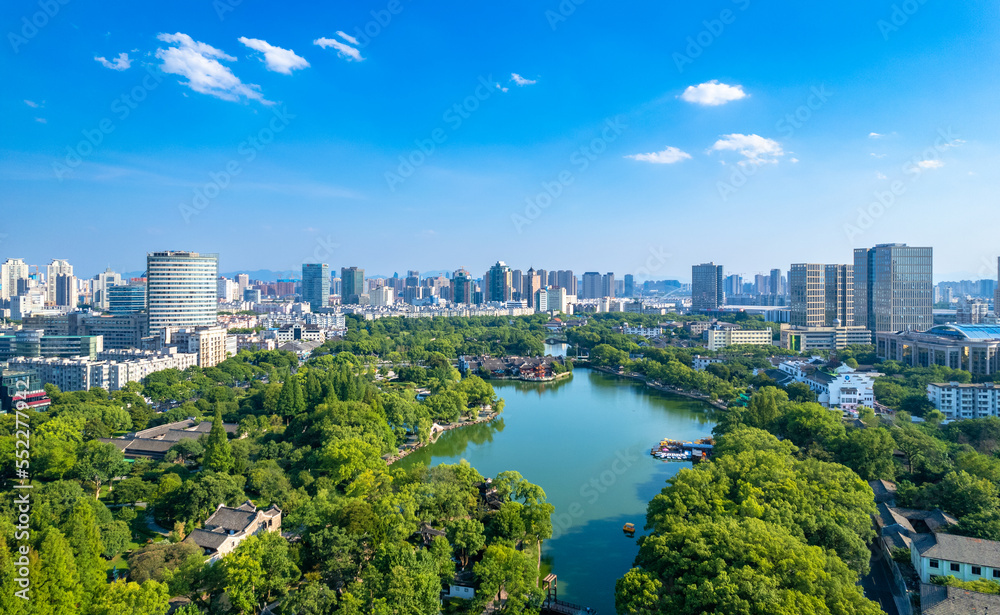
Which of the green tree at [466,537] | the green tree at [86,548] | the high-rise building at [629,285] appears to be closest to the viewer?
the green tree at [86,548]

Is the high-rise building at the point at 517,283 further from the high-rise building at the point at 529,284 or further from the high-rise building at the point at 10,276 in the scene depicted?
the high-rise building at the point at 10,276

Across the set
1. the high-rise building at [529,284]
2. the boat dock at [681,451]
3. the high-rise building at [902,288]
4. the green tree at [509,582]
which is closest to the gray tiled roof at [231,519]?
the green tree at [509,582]

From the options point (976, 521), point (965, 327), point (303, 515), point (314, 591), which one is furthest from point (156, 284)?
point (965, 327)

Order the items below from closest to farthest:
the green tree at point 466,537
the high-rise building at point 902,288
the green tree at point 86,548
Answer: the green tree at point 86,548, the green tree at point 466,537, the high-rise building at point 902,288

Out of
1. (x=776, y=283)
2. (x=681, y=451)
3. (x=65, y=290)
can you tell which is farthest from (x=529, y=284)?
(x=681, y=451)

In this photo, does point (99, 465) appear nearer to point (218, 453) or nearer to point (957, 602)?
point (218, 453)

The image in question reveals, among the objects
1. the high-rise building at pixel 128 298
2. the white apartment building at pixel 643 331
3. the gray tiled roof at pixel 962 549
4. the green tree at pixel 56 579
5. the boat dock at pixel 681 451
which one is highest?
the high-rise building at pixel 128 298
